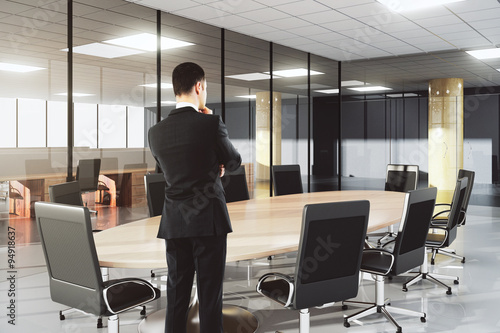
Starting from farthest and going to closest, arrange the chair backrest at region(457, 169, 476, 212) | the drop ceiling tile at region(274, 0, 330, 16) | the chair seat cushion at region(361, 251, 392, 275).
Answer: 1. the drop ceiling tile at region(274, 0, 330, 16)
2. the chair backrest at region(457, 169, 476, 212)
3. the chair seat cushion at region(361, 251, 392, 275)

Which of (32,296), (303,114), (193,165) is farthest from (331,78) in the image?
(193,165)

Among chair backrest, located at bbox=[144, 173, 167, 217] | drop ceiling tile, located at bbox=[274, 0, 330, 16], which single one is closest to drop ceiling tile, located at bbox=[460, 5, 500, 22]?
drop ceiling tile, located at bbox=[274, 0, 330, 16]

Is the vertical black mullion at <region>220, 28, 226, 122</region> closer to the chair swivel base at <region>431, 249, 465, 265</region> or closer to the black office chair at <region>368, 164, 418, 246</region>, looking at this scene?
the black office chair at <region>368, 164, 418, 246</region>

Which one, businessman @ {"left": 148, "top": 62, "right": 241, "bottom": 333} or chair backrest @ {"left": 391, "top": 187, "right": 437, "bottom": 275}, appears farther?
chair backrest @ {"left": 391, "top": 187, "right": 437, "bottom": 275}

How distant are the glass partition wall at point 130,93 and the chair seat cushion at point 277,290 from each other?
266 centimetres

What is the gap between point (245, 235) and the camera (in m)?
3.02

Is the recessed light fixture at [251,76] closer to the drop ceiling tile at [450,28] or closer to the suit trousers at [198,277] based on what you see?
the drop ceiling tile at [450,28]

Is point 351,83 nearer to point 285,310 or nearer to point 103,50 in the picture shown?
point 103,50

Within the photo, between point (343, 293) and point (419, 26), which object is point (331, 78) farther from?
point (343, 293)

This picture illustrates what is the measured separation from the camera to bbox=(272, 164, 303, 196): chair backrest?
225 inches

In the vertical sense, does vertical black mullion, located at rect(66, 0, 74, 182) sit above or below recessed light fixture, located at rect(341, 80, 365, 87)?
below

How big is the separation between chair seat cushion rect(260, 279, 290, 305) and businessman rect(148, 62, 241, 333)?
1.45ft

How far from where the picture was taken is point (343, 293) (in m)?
2.63

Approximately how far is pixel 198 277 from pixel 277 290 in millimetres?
658
